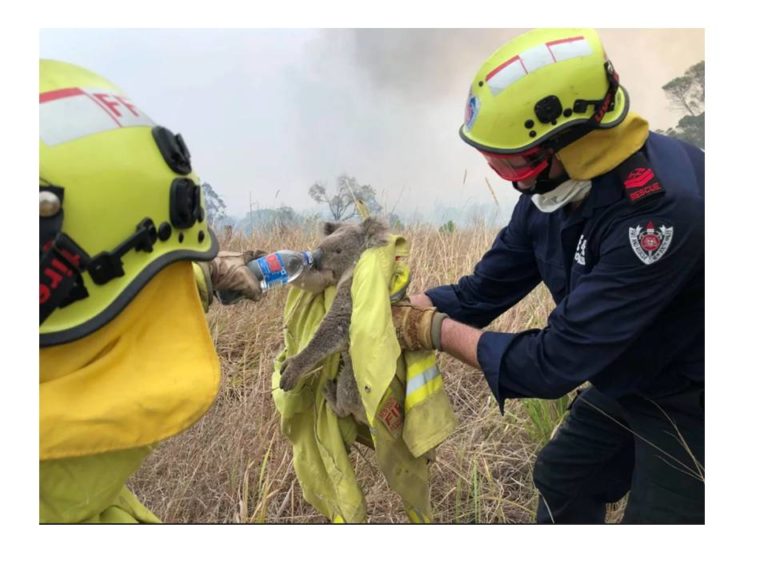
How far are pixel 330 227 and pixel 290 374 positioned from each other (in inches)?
20.2

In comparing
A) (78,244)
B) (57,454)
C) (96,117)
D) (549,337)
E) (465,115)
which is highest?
(96,117)

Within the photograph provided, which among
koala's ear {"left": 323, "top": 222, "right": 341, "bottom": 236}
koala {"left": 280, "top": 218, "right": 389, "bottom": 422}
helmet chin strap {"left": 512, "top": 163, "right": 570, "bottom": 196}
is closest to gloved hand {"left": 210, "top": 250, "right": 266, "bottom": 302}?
koala {"left": 280, "top": 218, "right": 389, "bottom": 422}

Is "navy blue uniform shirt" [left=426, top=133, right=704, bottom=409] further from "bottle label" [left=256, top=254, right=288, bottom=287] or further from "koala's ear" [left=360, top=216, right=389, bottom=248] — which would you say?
"bottle label" [left=256, top=254, right=288, bottom=287]

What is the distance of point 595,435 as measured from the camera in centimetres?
239

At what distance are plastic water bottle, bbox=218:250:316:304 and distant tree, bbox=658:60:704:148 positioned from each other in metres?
1.51

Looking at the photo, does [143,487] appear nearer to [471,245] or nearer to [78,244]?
Answer: [78,244]

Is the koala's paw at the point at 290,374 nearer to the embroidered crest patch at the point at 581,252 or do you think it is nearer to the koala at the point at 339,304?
the koala at the point at 339,304

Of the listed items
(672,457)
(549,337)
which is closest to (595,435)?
(672,457)

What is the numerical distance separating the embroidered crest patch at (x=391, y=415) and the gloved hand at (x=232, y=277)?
54 cm

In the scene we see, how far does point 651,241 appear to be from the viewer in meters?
1.75

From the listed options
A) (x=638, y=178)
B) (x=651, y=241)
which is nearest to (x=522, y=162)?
(x=638, y=178)

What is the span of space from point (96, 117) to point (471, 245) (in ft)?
11.8

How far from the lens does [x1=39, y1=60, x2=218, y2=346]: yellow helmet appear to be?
3.87ft

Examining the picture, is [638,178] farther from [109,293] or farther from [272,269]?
[109,293]
